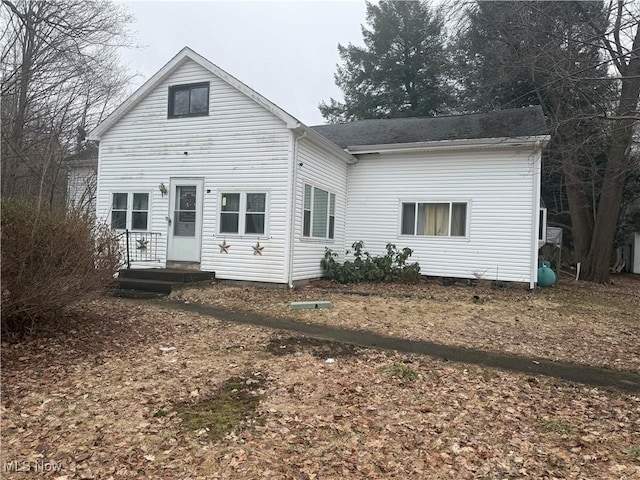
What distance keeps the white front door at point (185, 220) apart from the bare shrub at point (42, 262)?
5.27 metres

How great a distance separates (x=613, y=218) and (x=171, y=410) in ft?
56.5

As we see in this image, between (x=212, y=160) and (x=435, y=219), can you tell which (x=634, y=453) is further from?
(x=212, y=160)

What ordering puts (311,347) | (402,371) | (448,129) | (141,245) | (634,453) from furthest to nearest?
(448,129) < (141,245) < (311,347) < (402,371) < (634,453)

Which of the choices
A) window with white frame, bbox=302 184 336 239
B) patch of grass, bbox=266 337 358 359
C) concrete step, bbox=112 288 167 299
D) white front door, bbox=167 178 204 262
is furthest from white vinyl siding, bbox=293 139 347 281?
patch of grass, bbox=266 337 358 359

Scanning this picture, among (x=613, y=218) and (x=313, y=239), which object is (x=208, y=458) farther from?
(x=613, y=218)

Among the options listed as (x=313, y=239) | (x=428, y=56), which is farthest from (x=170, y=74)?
(x=428, y=56)

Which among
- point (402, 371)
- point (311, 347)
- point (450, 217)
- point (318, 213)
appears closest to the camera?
point (402, 371)

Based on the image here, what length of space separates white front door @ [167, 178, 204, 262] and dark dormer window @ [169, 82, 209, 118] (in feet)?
5.90

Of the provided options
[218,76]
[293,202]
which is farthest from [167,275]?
[218,76]

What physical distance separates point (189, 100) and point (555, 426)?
427 inches

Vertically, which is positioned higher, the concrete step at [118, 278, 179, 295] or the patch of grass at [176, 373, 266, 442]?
the concrete step at [118, 278, 179, 295]

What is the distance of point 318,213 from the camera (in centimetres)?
1152

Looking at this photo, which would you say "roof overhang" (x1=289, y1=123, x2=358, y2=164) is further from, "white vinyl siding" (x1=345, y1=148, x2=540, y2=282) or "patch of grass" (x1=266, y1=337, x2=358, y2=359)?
"patch of grass" (x1=266, y1=337, x2=358, y2=359)

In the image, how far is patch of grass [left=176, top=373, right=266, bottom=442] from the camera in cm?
322
